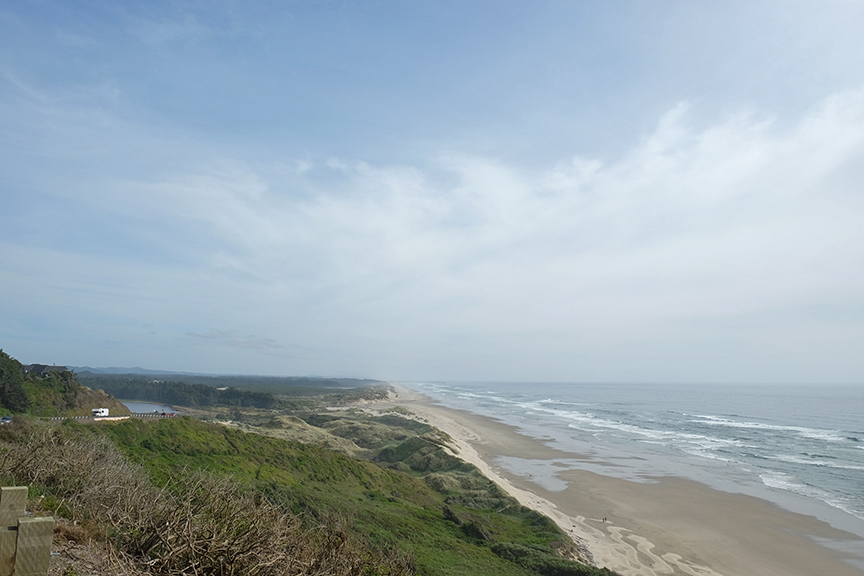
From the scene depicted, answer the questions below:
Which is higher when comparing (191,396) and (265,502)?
(265,502)

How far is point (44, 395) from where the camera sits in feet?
134

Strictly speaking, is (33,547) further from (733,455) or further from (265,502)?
(733,455)

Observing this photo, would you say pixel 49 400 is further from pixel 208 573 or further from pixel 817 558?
pixel 817 558

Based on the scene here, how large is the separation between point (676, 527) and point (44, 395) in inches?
1881

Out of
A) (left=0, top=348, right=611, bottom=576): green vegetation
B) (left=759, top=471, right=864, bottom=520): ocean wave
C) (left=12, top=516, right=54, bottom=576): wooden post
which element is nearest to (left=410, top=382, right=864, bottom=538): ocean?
(left=759, top=471, right=864, bottom=520): ocean wave

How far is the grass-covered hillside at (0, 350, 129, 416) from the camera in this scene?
3603 centimetres

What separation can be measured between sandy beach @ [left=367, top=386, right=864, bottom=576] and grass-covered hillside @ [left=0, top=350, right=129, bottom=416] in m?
33.6

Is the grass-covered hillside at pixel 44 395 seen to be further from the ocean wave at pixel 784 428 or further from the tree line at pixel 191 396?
the ocean wave at pixel 784 428

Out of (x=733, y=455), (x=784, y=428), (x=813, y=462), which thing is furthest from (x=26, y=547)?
(x=784, y=428)

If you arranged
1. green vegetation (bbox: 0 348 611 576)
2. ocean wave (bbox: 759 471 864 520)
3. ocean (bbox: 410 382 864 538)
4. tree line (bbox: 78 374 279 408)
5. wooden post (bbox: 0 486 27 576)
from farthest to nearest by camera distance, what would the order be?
tree line (bbox: 78 374 279 408)
ocean (bbox: 410 382 864 538)
ocean wave (bbox: 759 471 864 520)
green vegetation (bbox: 0 348 611 576)
wooden post (bbox: 0 486 27 576)

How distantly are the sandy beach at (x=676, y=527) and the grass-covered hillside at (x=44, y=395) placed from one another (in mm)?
33554

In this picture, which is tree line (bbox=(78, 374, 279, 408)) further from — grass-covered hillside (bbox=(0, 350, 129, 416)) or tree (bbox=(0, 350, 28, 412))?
tree (bbox=(0, 350, 28, 412))

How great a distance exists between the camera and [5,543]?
2887 millimetres


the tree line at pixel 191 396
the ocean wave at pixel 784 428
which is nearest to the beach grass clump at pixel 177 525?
the ocean wave at pixel 784 428
